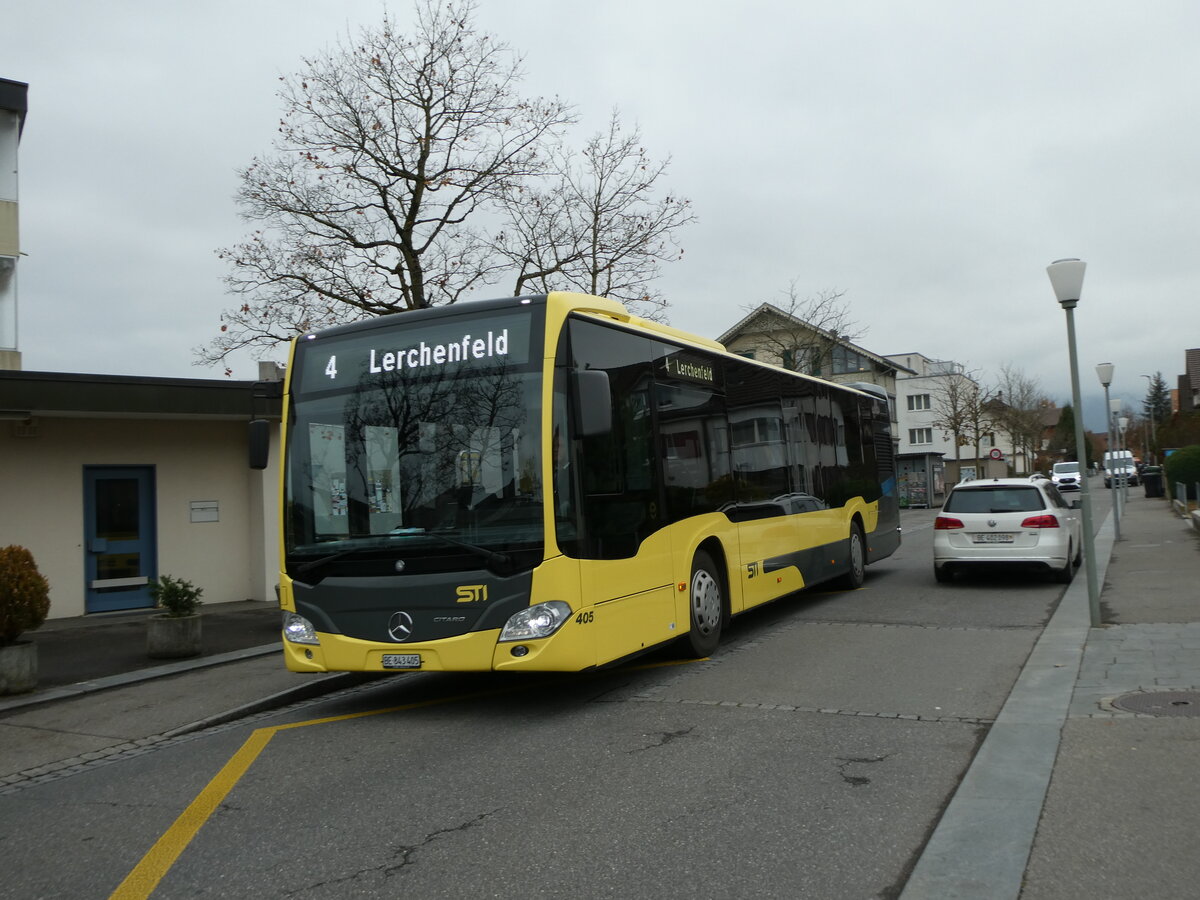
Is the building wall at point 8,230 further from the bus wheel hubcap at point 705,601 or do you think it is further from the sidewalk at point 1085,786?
the sidewalk at point 1085,786

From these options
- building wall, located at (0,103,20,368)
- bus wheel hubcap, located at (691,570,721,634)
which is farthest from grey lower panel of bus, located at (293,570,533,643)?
building wall, located at (0,103,20,368)

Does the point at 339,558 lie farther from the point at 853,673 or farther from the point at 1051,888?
the point at 1051,888

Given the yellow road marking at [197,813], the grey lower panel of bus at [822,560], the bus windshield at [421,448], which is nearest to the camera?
the yellow road marking at [197,813]

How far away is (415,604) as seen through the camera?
710 cm

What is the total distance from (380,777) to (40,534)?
1025 centimetres

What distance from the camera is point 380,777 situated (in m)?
5.91

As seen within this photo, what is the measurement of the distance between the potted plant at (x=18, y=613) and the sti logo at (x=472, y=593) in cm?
432

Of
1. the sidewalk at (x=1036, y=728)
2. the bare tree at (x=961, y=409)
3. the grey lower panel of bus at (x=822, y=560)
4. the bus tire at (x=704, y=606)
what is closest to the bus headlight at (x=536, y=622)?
the bus tire at (x=704, y=606)

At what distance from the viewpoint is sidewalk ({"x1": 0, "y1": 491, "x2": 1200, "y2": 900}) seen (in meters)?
4.09

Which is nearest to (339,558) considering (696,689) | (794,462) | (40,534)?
(696,689)

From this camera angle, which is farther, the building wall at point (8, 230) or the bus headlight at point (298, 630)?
the building wall at point (8, 230)

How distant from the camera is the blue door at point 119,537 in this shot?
14.5 m

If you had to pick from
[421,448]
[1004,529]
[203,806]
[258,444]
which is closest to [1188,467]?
[1004,529]

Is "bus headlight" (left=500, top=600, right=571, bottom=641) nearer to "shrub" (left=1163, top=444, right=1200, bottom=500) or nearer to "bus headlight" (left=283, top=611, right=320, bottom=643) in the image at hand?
"bus headlight" (left=283, top=611, right=320, bottom=643)
